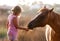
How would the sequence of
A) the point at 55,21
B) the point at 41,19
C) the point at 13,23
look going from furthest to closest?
the point at 13,23, the point at 55,21, the point at 41,19

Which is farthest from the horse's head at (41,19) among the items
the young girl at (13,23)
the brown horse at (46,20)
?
the young girl at (13,23)

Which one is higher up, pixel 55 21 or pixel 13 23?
pixel 55 21

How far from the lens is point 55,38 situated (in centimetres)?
716

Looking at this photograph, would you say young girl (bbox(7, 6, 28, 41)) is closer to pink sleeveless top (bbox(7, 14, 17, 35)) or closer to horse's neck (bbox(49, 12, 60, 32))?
pink sleeveless top (bbox(7, 14, 17, 35))

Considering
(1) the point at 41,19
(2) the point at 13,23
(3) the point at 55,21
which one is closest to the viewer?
(1) the point at 41,19

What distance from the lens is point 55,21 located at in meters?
6.95

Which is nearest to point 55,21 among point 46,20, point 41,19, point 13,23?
point 46,20

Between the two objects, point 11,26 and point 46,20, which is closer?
point 46,20

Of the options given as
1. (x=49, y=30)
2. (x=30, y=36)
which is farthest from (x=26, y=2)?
(x=49, y=30)

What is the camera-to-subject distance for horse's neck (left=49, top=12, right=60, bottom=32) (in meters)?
6.88

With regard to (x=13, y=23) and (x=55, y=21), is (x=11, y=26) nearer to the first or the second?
(x=13, y=23)

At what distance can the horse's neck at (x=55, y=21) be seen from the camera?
6884mm

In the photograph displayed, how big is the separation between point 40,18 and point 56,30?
0.55m

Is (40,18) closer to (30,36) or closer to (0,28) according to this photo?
(30,36)
